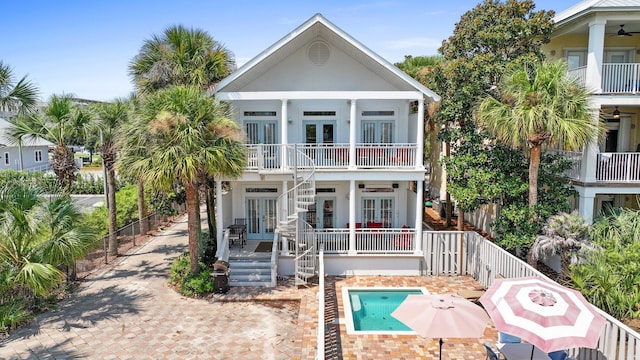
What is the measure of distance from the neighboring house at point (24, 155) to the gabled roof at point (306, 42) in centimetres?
2908

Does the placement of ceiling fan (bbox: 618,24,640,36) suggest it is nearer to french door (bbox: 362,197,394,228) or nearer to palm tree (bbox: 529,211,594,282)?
palm tree (bbox: 529,211,594,282)

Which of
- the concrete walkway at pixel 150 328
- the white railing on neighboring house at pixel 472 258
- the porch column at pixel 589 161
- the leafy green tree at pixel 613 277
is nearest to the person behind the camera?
the leafy green tree at pixel 613 277

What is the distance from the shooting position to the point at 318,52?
17.3 metres

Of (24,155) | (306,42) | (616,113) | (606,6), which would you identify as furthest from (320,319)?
(24,155)

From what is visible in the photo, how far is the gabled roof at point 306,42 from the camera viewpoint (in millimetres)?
15625

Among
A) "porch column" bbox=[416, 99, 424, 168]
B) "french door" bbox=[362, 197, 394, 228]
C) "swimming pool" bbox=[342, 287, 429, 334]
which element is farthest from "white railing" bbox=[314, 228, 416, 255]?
"porch column" bbox=[416, 99, 424, 168]

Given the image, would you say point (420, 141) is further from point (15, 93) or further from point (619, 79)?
point (15, 93)

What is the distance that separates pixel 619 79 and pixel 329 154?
1116 centimetres

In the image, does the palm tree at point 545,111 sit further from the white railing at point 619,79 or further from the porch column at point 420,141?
the white railing at point 619,79

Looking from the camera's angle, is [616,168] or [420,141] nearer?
[616,168]

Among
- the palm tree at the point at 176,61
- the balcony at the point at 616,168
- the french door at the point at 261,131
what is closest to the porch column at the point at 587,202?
the balcony at the point at 616,168

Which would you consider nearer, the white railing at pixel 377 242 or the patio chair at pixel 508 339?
the patio chair at pixel 508 339

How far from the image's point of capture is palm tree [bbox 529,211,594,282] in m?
12.1

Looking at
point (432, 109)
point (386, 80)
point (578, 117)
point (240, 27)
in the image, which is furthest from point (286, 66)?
point (578, 117)
